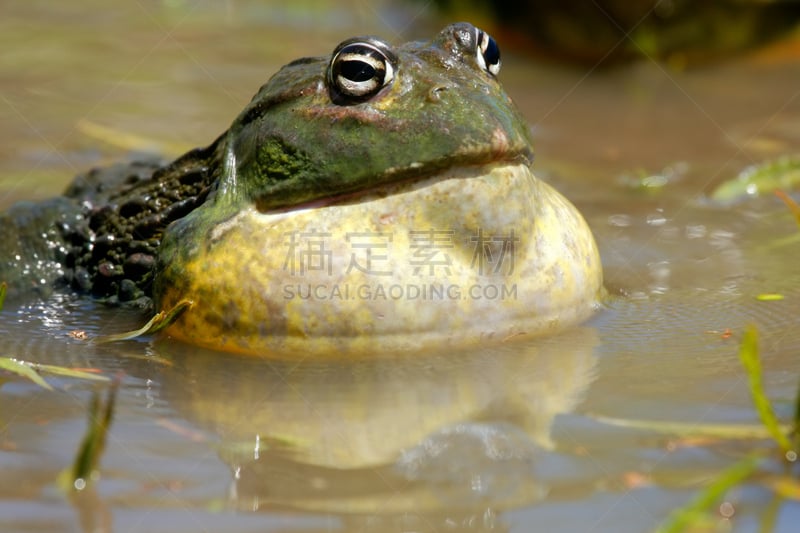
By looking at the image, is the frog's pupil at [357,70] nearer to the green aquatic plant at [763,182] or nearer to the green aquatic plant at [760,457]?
the green aquatic plant at [760,457]

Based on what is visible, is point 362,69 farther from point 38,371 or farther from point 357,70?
point 38,371

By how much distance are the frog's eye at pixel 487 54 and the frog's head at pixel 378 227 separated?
116 millimetres

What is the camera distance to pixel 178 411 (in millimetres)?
3682

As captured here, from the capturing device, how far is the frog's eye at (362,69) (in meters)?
4.08

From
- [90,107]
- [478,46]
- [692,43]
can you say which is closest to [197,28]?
[90,107]

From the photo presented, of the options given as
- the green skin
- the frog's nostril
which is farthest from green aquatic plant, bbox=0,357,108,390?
the frog's nostril

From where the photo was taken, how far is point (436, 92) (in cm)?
403

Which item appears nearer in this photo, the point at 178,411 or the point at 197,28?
the point at 178,411

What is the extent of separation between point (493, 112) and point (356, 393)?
1.24 metres

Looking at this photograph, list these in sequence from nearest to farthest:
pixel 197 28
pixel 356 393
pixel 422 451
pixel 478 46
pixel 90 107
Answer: pixel 422 451
pixel 356 393
pixel 478 46
pixel 90 107
pixel 197 28

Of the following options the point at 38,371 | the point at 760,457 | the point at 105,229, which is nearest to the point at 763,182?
the point at 760,457

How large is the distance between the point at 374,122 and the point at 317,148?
0.85ft

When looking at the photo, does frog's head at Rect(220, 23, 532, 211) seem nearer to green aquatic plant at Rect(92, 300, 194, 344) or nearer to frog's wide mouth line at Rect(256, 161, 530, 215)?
frog's wide mouth line at Rect(256, 161, 530, 215)

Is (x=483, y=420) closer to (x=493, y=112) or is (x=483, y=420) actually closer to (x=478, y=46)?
(x=493, y=112)
